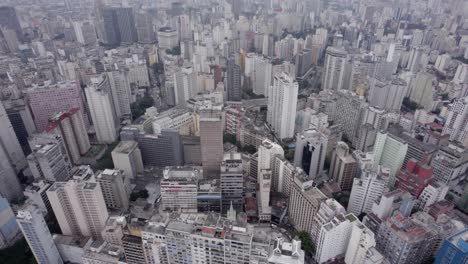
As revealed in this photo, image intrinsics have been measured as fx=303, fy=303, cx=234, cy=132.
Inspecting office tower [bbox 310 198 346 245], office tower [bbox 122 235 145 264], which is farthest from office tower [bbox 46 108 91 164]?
office tower [bbox 310 198 346 245]

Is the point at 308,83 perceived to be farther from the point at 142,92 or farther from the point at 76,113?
the point at 76,113

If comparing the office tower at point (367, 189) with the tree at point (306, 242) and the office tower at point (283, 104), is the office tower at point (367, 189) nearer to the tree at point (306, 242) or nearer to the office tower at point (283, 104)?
the tree at point (306, 242)

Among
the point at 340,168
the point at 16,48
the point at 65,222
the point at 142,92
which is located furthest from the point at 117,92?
the point at 16,48

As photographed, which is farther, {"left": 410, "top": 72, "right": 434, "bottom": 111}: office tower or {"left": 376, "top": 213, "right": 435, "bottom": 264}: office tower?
{"left": 410, "top": 72, "right": 434, "bottom": 111}: office tower

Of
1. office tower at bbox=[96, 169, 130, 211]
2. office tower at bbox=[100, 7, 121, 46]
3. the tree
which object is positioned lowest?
the tree

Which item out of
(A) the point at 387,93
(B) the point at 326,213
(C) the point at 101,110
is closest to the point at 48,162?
(C) the point at 101,110

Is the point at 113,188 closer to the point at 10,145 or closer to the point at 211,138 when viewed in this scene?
the point at 211,138

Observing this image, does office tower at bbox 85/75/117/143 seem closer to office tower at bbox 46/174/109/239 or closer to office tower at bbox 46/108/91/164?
office tower at bbox 46/108/91/164
